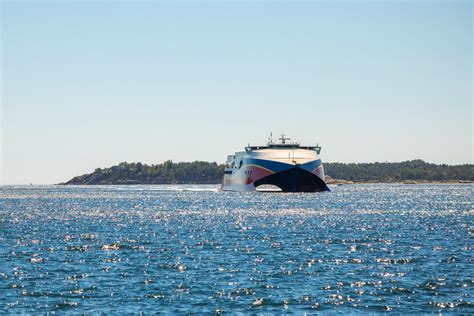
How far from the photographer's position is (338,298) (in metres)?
34.9

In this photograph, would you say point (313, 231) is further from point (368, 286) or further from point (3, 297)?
point (3, 297)

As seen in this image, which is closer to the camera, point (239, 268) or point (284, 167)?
point (239, 268)

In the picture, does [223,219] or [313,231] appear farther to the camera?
[223,219]

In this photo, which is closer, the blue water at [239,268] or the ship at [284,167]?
the blue water at [239,268]

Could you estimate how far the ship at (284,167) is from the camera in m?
154

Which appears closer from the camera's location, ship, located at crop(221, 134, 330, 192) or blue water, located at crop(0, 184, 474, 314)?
blue water, located at crop(0, 184, 474, 314)

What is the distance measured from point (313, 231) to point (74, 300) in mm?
40198

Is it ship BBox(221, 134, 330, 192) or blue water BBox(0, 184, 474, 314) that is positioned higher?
ship BBox(221, 134, 330, 192)

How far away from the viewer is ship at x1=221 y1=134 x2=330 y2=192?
15438 centimetres

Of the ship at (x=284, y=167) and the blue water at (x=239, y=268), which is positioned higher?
the ship at (x=284, y=167)

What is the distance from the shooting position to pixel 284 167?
153 meters

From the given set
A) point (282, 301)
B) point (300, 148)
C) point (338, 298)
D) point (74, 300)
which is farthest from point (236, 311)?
point (300, 148)

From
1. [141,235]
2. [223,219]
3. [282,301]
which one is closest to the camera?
[282,301]

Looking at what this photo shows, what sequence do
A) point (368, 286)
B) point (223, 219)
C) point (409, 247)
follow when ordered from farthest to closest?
point (223, 219) < point (409, 247) < point (368, 286)
